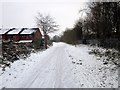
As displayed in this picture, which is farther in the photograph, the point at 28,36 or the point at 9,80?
the point at 28,36

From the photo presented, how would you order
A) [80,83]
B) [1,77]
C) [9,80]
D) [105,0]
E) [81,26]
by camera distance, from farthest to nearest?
[81,26], [105,0], [1,77], [9,80], [80,83]

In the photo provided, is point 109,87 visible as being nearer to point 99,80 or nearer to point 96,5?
point 99,80

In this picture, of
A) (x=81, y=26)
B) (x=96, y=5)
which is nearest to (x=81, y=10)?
(x=96, y=5)

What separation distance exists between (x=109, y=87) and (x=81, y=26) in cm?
5582

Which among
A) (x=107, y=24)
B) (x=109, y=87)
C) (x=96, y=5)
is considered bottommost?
(x=109, y=87)

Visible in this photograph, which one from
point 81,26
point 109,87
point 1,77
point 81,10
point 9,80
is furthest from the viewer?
point 81,26

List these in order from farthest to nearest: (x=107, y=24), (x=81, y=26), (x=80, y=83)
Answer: (x=81, y=26)
(x=107, y=24)
(x=80, y=83)

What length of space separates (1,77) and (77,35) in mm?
55170

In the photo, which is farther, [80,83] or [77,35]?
[77,35]

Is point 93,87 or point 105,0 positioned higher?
point 105,0

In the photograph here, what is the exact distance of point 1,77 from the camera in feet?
36.8

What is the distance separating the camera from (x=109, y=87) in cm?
868

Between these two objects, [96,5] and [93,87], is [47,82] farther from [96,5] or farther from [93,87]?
[96,5]

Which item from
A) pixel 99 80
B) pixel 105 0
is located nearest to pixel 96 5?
pixel 105 0
